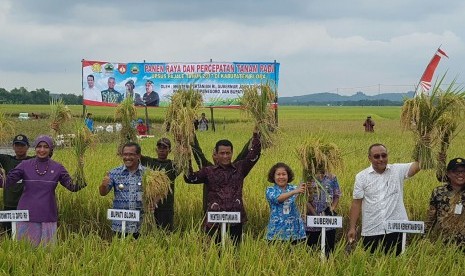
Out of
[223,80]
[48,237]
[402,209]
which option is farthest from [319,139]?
[223,80]

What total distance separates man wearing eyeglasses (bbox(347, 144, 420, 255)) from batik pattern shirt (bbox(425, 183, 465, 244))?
0.25m

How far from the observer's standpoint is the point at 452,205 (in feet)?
13.9

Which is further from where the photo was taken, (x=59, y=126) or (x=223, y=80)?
(x=223, y=80)

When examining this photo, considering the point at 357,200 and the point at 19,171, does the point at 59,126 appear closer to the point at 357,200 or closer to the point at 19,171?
the point at 19,171

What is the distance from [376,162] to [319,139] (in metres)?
0.51

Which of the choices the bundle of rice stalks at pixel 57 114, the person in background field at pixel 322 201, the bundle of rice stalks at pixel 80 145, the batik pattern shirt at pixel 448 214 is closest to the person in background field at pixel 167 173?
the bundle of rice stalks at pixel 80 145

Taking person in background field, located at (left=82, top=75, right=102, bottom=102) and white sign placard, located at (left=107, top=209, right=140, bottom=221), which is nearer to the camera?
white sign placard, located at (left=107, top=209, right=140, bottom=221)

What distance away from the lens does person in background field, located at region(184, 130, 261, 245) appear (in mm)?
4520

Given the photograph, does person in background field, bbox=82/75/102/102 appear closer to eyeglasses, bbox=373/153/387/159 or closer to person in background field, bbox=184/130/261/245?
person in background field, bbox=184/130/261/245

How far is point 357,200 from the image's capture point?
14.8 feet

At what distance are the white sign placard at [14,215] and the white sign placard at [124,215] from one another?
69 cm

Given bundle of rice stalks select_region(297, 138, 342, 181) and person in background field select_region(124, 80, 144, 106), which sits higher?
person in background field select_region(124, 80, 144, 106)

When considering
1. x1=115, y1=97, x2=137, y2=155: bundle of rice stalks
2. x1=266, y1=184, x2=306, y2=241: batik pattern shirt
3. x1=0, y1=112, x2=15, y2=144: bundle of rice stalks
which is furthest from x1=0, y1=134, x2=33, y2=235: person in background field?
x1=266, y1=184, x2=306, y2=241: batik pattern shirt

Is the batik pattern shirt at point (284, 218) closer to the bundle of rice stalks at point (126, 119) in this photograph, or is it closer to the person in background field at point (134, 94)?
the bundle of rice stalks at point (126, 119)
